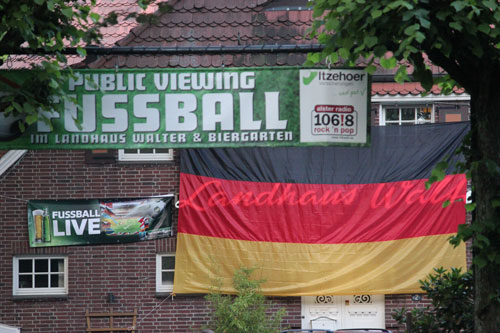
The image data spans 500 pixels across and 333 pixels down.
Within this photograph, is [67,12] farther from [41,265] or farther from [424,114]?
[424,114]

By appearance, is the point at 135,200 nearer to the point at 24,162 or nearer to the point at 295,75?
the point at 24,162

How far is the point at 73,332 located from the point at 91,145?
844 cm

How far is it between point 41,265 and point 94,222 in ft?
4.90

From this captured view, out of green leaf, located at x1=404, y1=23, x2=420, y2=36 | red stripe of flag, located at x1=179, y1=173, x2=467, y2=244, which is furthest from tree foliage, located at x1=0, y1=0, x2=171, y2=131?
red stripe of flag, located at x1=179, y1=173, x2=467, y2=244

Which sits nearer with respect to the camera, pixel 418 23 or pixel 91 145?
pixel 418 23

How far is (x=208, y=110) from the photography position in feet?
28.5

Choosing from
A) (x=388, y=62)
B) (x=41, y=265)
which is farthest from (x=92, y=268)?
(x=388, y=62)

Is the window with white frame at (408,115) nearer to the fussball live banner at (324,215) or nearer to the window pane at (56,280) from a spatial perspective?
the fussball live banner at (324,215)

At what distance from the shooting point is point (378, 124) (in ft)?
54.2

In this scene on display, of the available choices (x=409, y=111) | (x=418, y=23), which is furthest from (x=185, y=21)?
Answer: (x=418, y=23)

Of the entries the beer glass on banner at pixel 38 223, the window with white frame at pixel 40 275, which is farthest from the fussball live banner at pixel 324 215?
the beer glass on banner at pixel 38 223

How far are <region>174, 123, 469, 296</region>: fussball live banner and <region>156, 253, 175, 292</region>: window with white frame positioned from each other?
721 millimetres

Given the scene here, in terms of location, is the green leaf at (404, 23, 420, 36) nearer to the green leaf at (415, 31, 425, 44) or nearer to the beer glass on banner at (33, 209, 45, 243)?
the green leaf at (415, 31, 425, 44)

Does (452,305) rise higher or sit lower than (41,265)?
lower
